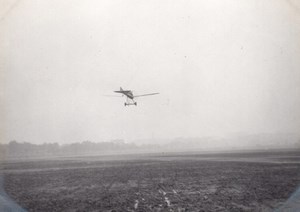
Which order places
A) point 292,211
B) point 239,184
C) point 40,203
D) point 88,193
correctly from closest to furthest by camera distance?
point 292,211 < point 40,203 < point 88,193 < point 239,184

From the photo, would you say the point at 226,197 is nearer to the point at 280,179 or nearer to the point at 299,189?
the point at 299,189

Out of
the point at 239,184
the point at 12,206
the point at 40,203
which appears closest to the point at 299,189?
the point at 239,184

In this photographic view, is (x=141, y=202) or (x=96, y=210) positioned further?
(x=141, y=202)

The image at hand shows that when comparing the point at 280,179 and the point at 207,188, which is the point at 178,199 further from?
the point at 280,179

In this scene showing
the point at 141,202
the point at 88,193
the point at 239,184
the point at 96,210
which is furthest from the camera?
the point at 239,184

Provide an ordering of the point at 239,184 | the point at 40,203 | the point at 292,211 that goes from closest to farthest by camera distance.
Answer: the point at 292,211 < the point at 40,203 < the point at 239,184

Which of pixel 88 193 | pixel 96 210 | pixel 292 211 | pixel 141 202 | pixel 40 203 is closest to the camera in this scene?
pixel 292 211

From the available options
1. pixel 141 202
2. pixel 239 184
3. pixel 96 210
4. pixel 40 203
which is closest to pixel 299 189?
pixel 239 184

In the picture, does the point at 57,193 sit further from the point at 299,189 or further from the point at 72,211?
the point at 299,189

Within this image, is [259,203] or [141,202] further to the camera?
[141,202]
